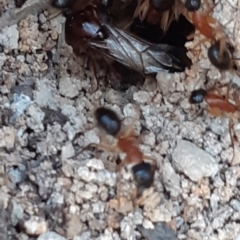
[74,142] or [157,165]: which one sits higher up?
[74,142]

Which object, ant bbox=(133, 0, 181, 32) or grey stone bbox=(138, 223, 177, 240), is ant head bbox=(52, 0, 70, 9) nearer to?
ant bbox=(133, 0, 181, 32)

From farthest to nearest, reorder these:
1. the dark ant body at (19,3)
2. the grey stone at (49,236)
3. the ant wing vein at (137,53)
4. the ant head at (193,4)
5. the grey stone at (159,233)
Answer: the ant wing vein at (137,53) < the dark ant body at (19,3) < the ant head at (193,4) < the grey stone at (159,233) < the grey stone at (49,236)

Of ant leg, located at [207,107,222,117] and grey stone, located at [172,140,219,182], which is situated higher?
grey stone, located at [172,140,219,182]

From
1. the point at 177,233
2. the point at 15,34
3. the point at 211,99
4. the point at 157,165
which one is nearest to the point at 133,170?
the point at 157,165

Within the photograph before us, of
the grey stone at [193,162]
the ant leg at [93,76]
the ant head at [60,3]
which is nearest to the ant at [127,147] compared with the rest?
the grey stone at [193,162]

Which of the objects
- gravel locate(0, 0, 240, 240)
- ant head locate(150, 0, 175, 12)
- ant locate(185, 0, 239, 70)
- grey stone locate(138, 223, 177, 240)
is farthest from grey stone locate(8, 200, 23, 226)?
ant head locate(150, 0, 175, 12)

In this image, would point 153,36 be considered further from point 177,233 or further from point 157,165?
point 177,233

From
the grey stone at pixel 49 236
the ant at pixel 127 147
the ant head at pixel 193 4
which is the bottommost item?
the ant at pixel 127 147

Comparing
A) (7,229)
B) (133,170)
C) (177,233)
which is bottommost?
(177,233)

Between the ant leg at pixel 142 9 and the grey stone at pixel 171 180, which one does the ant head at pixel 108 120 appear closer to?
the grey stone at pixel 171 180
